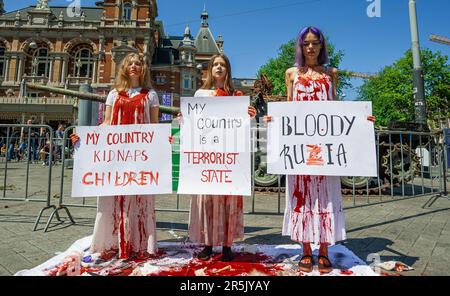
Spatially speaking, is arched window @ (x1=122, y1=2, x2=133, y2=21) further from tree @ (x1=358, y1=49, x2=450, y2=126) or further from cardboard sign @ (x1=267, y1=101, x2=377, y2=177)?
cardboard sign @ (x1=267, y1=101, x2=377, y2=177)

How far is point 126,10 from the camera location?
120ft

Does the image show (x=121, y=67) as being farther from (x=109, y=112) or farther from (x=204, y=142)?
(x=204, y=142)

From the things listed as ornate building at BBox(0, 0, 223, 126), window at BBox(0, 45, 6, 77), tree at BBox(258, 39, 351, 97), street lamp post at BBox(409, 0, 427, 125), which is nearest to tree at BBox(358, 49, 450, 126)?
tree at BBox(258, 39, 351, 97)

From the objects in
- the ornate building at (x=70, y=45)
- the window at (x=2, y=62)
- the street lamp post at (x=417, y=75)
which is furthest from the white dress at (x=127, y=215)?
the window at (x=2, y=62)

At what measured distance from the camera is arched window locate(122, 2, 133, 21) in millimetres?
36375

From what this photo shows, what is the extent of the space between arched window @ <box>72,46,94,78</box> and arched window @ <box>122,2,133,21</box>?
620cm

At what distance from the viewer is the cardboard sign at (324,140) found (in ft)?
7.64

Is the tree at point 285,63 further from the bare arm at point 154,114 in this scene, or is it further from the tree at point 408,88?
the bare arm at point 154,114

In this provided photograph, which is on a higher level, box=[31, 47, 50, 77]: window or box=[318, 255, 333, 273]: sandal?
box=[31, 47, 50, 77]: window

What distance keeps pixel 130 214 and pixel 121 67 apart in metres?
1.37

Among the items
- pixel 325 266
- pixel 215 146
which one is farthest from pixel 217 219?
pixel 325 266

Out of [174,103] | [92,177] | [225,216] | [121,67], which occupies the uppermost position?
[174,103]

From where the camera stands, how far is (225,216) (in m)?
2.52
